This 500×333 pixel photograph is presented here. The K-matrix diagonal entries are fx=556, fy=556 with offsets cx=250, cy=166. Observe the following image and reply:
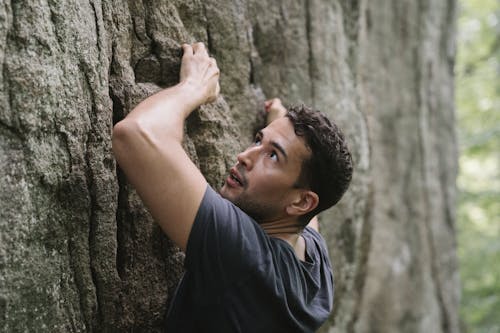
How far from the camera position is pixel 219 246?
251 centimetres

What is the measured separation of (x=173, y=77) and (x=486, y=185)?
46.7 ft

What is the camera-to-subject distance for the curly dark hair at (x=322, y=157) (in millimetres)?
2957

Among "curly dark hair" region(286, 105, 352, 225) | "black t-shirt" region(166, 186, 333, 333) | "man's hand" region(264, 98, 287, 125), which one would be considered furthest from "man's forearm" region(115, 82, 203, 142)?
"man's hand" region(264, 98, 287, 125)

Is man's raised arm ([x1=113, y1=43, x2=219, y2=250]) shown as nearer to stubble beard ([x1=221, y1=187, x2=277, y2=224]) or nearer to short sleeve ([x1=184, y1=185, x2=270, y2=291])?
short sleeve ([x1=184, y1=185, x2=270, y2=291])

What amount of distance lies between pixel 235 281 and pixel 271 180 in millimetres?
626

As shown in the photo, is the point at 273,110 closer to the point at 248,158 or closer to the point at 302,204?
the point at 248,158

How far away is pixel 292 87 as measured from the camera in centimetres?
487

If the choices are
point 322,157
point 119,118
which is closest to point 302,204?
point 322,157

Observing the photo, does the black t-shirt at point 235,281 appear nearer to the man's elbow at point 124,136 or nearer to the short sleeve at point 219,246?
the short sleeve at point 219,246

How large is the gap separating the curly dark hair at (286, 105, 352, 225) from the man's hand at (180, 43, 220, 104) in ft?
1.76

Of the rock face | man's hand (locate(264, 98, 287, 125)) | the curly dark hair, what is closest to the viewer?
the rock face

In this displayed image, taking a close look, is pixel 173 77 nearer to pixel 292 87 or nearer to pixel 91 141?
pixel 91 141

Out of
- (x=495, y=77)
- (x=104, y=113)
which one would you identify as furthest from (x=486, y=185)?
(x=104, y=113)

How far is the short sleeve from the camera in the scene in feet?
8.22
